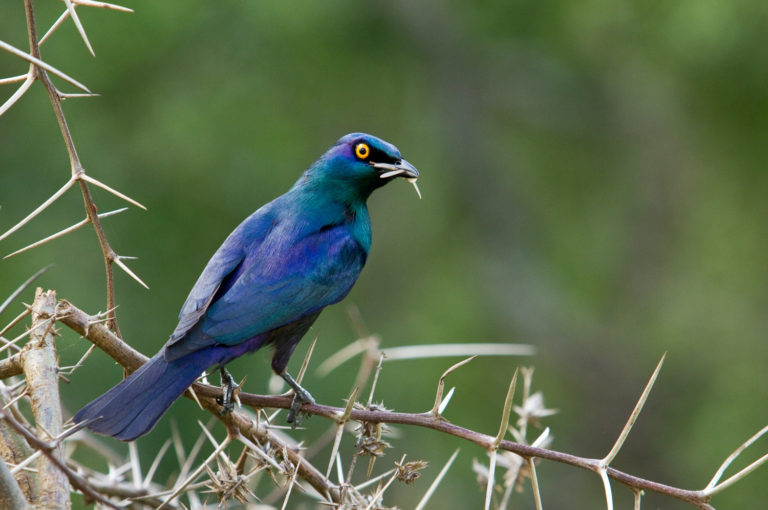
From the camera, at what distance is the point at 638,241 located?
1163 centimetres

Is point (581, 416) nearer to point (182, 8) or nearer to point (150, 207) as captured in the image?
point (150, 207)

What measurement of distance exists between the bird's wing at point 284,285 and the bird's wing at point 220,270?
37 millimetres

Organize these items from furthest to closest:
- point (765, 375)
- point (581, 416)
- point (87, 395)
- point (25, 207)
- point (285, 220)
Answer: point (581, 416) < point (765, 375) < point (25, 207) < point (87, 395) < point (285, 220)

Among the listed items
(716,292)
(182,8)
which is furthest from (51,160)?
(716,292)

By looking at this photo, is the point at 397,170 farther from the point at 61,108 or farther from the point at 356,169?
the point at 61,108

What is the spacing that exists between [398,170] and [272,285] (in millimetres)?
898

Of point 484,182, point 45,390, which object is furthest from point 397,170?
point 484,182

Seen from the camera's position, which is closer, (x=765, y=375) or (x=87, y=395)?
(x=87, y=395)

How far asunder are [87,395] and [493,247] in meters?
5.31

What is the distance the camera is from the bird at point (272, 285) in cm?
283

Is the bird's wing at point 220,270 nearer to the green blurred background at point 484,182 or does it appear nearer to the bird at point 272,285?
the bird at point 272,285

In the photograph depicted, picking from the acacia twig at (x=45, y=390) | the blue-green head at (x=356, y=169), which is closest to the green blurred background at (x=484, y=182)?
the blue-green head at (x=356, y=169)

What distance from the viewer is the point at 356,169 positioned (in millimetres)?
4262

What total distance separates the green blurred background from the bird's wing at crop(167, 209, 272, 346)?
4270 millimetres
